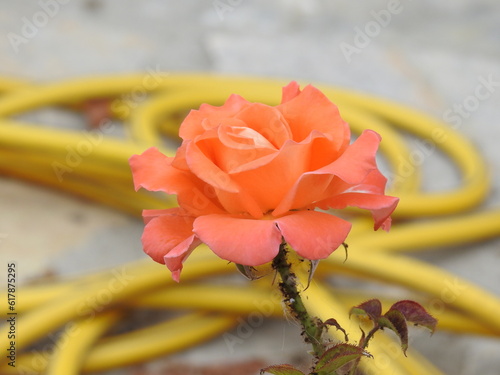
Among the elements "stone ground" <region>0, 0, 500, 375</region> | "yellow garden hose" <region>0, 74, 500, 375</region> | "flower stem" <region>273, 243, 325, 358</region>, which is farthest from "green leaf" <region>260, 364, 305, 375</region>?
"stone ground" <region>0, 0, 500, 375</region>

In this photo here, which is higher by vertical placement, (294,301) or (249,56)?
(249,56)

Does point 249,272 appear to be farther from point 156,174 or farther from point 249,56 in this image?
point 249,56

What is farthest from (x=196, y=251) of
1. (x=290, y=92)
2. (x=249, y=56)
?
(x=249, y=56)

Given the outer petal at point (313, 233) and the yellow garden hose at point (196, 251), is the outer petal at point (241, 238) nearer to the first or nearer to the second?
the outer petal at point (313, 233)

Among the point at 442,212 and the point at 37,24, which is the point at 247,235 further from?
the point at 37,24

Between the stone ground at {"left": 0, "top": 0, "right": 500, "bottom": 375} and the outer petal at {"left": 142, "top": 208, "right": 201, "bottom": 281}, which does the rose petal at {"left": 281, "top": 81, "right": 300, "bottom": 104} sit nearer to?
the outer petal at {"left": 142, "top": 208, "right": 201, "bottom": 281}

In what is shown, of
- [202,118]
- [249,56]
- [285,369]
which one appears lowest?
[285,369]

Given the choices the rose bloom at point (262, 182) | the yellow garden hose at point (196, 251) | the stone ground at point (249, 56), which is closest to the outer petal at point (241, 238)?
the rose bloom at point (262, 182)
